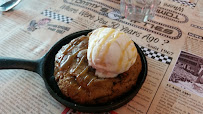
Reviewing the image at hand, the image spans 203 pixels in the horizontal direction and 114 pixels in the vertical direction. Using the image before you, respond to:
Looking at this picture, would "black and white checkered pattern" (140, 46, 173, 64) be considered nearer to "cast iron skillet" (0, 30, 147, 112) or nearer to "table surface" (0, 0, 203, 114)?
"table surface" (0, 0, 203, 114)

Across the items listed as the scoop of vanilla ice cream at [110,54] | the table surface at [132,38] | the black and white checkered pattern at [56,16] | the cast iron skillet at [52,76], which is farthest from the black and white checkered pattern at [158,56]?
the black and white checkered pattern at [56,16]

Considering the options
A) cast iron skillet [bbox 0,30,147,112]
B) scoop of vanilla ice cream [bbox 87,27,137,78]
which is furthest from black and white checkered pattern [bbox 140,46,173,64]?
scoop of vanilla ice cream [bbox 87,27,137,78]

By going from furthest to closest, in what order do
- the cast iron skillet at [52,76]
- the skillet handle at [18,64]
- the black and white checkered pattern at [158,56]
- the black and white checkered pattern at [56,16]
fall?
the black and white checkered pattern at [56,16] < the black and white checkered pattern at [158,56] < the skillet handle at [18,64] < the cast iron skillet at [52,76]

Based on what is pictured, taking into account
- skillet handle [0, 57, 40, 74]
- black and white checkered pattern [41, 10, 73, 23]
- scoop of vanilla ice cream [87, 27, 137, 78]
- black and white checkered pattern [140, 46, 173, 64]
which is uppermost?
scoop of vanilla ice cream [87, 27, 137, 78]

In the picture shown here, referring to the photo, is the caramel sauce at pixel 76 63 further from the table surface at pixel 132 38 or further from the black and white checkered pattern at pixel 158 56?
the black and white checkered pattern at pixel 158 56

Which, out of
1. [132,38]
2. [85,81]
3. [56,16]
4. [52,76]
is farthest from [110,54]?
[56,16]

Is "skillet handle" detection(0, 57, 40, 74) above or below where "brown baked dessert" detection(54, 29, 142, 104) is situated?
below

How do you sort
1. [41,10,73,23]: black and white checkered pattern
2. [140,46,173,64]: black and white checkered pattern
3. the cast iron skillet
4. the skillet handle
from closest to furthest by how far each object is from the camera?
the cast iron skillet → the skillet handle → [140,46,173,64]: black and white checkered pattern → [41,10,73,23]: black and white checkered pattern
